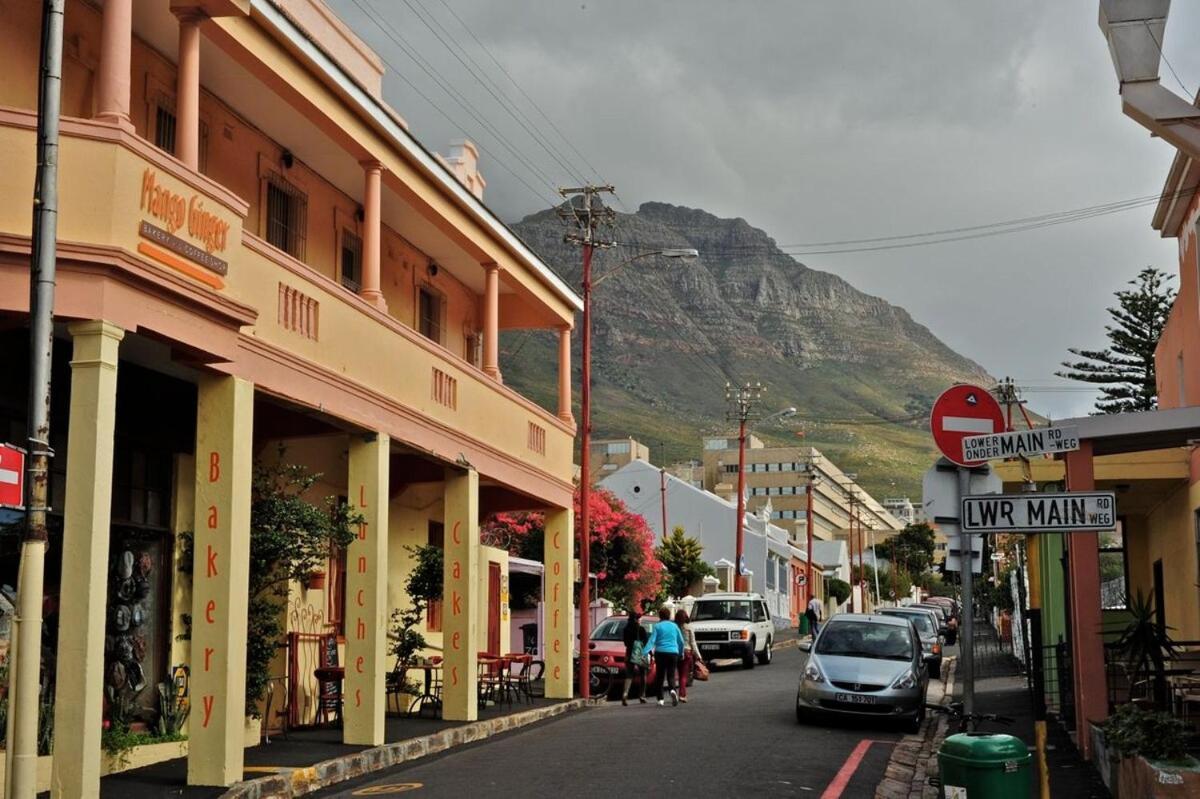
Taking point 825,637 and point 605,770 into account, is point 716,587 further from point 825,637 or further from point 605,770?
point 605,770

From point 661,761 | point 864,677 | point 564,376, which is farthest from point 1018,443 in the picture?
point 564,376

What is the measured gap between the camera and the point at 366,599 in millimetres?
17281

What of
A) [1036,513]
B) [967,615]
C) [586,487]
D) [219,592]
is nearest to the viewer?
[967,615]

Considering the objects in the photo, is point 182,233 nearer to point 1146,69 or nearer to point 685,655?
point 1146,69

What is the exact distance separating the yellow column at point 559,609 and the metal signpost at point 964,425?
15923 millimetres

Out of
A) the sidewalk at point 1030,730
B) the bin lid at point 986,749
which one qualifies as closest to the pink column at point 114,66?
the bin lid at point 986,749

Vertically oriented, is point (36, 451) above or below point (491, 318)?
below

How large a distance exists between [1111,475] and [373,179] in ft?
35.6

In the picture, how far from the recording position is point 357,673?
678 inches

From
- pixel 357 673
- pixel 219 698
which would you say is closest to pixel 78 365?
pixel 219 698

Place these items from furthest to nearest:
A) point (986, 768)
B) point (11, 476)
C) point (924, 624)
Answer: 1. point (924, 624)
2. point (986, 768)
3. point (11, 476)

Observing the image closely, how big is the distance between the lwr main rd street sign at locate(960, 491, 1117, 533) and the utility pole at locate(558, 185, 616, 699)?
1681 cm

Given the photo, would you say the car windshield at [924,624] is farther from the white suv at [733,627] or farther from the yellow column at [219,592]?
the yellow column at [219,592]

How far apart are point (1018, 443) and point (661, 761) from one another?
708cm
